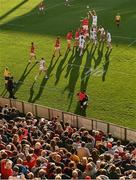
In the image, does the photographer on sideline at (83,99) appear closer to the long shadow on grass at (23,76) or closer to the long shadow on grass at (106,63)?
the long shadow on grass at (106,63)

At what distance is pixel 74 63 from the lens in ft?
99.9

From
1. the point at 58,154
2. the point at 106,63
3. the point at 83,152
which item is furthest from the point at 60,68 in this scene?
the point at 58,154

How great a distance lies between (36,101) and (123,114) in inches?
206

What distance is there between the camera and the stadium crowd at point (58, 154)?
47.4 feet

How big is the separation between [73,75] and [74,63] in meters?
1.84

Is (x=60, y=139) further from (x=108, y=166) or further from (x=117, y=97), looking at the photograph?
(x=117, y=97)

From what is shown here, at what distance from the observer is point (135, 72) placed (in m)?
28.6

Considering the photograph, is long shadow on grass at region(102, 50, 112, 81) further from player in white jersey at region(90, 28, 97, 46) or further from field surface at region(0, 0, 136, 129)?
player in white jersey at region(90, 28, 97, 46)

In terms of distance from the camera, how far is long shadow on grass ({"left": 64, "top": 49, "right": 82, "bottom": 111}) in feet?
87.8

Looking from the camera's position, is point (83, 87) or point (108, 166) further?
point (83, 87)

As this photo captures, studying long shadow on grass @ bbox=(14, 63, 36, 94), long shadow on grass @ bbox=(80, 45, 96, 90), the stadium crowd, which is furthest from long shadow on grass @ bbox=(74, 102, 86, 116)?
long shadow on grass @ bbox=(14, 63, 36, 94)

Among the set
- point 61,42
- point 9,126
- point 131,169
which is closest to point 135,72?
point 61,42

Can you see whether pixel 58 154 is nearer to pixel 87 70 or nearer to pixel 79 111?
pixel 79 111

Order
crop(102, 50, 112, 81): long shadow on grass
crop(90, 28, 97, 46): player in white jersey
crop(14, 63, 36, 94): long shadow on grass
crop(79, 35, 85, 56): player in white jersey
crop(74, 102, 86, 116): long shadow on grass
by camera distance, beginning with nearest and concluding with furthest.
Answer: crop(74, 102, 86, 116): long shadow on grass, crop(14, 63, 36, 94): long shadow on grass, crop(102, 50, 112, 81): long shadow on grass, crop(79, 35, 85, 56): player in white jersey, crop(90, 28, 97, 46): player in white jersey
